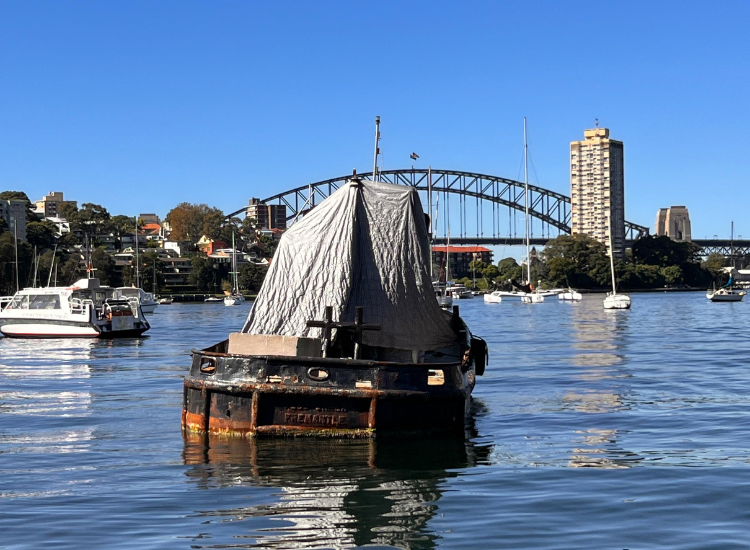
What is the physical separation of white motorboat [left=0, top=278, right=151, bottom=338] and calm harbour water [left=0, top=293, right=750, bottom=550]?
28836 millimetres

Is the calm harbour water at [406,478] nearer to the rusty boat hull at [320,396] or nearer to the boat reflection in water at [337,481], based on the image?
the boat reflection in water at [337,481]

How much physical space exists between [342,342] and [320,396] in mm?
1614

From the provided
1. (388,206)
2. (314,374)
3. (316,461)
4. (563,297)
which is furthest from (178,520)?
(563,297)

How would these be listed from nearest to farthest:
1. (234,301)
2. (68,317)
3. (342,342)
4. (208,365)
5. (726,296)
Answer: (208,365) < (342,342) < (68,317) < (726,296) < (234,301)

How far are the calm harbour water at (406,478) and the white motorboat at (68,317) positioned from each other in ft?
94.6

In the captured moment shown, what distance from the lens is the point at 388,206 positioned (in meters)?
20.4

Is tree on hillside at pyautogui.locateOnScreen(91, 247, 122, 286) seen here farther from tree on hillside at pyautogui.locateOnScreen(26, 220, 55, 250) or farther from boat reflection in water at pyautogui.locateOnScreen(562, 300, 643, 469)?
boat reflection in water at pyautogui.locateOnScreen(562, 300, 643, 469)

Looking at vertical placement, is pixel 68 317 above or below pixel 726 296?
below

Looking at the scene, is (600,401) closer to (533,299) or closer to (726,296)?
(726,296)

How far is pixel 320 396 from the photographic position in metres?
17.6

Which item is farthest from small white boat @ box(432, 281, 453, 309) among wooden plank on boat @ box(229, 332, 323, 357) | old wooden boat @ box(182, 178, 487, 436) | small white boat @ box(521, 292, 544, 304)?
small white boat @ box(521, 292, 544, 304)

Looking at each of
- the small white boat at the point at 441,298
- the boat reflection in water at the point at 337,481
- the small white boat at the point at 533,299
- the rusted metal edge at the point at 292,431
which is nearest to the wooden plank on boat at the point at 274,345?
the rusted metal edge at the point at 292,431

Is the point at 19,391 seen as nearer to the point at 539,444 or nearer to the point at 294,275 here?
the point at 294,275

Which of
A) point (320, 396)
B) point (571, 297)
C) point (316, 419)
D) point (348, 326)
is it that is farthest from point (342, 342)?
point (571, 297)
